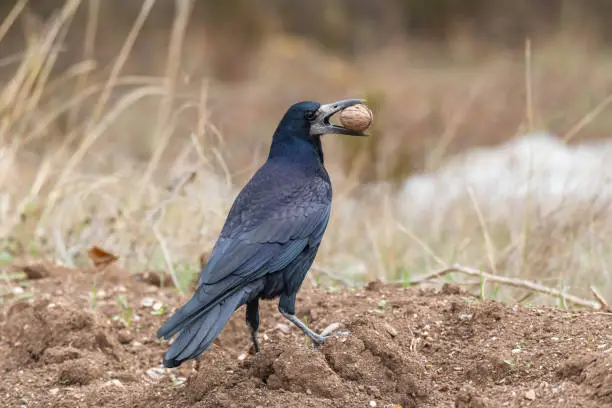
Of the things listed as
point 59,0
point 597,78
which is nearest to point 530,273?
point 597,78

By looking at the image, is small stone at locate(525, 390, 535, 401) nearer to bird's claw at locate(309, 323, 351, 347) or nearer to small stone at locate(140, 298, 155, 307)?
bird's claw at locate(309, 323, 351, 347)

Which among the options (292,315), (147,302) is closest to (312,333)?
(292,315)

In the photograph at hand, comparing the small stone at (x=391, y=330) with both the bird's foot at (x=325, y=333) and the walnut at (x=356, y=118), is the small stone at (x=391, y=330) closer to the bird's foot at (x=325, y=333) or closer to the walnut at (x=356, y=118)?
the bird's foot at (x=325, y=333)

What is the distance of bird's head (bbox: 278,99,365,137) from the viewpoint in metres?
4.11

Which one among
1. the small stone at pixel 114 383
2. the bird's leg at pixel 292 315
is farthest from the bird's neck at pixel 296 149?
the small stone at pixel 114 383

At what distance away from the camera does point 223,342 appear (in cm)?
412

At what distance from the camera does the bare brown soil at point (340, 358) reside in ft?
10.6

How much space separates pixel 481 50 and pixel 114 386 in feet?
41.8

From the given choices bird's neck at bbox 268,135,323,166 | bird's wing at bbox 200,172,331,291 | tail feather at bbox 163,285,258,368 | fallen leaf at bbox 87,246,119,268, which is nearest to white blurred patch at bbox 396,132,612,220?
bird's neck at bbox 268,135,323,166

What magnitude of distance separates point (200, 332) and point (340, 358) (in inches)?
18.6

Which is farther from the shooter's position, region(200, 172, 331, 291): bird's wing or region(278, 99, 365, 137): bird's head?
region(278, 99, 365, 137): bird's head

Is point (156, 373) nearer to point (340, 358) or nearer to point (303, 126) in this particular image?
point (340, 358)

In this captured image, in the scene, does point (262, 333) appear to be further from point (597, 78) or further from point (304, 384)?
point (597, 78)

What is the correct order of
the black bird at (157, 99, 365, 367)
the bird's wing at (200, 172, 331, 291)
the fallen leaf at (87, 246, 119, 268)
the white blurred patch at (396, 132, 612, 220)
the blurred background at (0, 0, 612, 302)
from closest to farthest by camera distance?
the black bird at (157, 99, 365, 367)
the bird's wing at (200, 172, 331, 291)
the fallen leaf at (87, 246, 119, 268)
the blurred background at (0, 0, 612, 302)
the white blurred patch at (396, 132, 612, 220)
